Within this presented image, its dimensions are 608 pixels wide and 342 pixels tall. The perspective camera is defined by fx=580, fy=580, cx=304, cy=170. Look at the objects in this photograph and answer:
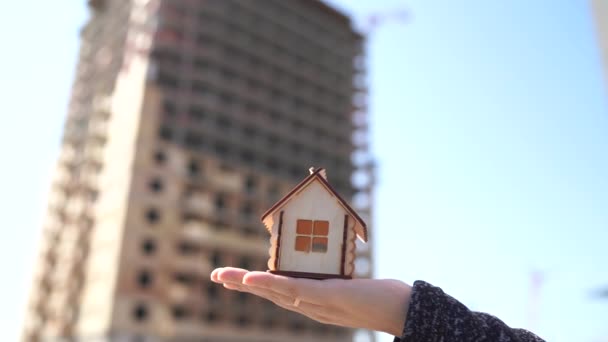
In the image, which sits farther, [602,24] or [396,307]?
[602,24]

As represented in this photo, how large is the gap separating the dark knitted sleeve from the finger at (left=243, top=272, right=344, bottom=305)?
26cm

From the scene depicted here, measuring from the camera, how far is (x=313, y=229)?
2.49 meters

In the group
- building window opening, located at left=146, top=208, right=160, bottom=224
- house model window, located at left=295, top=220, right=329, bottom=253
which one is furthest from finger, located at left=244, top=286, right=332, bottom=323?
building window opening, located at left=146, top=208, right=160, bottom=224

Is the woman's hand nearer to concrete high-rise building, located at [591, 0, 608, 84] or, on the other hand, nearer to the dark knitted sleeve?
the dark knitted sleeve

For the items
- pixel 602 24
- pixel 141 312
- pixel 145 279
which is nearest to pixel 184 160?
pixel 145 279

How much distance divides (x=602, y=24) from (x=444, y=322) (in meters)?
2.84

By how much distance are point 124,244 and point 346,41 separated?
35.8 m

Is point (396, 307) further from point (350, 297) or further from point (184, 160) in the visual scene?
point (184, 160)

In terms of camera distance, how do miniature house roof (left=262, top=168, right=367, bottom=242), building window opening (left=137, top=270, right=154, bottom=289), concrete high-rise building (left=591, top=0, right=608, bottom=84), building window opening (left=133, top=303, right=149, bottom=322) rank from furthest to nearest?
building window opening (left=137, top=270, right=154, bottom=289)
building window opening (left=133, top=303, right=149, bottom=322)
concrete high-rise building (left=591, top=0, right=608, bottom=84)
miniature house roof (left=262, top=168, right=367, bottom=242)

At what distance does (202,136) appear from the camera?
48719 millimetres

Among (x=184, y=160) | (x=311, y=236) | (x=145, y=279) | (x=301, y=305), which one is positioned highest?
(x=184, y=160)

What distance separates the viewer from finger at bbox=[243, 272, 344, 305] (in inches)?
74.2

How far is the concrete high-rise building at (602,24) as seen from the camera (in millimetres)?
3723

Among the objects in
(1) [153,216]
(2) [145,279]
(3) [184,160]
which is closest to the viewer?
(2) [145,279]
